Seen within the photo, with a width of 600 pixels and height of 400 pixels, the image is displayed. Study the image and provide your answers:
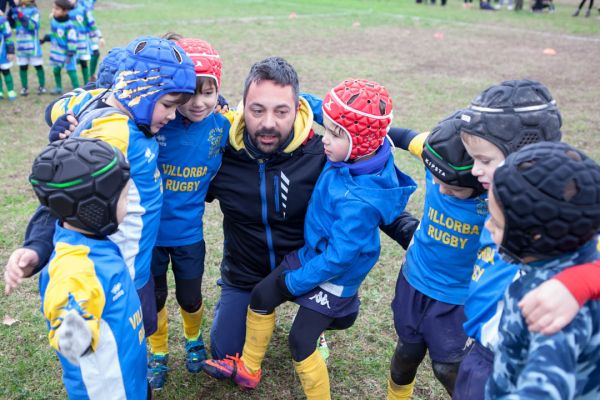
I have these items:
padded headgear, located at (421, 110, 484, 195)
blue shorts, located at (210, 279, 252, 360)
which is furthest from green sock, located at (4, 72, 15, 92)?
padded headgear, located at (421, 110, 484, 195)

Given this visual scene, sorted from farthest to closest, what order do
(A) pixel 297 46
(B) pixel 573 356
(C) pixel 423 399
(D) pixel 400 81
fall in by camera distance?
(A) pixel 297 46
(D) pixel 400 81
(C) pixel 423 399
(B) pixel 573 356

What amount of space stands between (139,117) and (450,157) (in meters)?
1.50

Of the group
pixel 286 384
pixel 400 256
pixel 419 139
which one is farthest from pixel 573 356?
pixel 400 256

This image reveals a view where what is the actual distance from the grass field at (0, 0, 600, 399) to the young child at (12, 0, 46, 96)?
495 millimetres

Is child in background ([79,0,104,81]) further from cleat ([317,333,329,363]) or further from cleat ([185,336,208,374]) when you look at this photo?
cleat ([317,333,329,363])

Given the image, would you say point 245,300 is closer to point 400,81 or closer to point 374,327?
point 374,327

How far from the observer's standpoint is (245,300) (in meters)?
3.62

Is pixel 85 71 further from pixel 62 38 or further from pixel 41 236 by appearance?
pixel 41 236

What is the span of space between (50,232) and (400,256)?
133 inches

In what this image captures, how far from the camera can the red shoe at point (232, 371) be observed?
3349 mm

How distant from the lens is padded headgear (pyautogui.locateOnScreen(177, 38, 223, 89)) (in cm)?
311

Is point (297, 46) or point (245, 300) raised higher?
point (245, 300)

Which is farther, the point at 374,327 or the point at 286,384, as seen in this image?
the point at 374,327

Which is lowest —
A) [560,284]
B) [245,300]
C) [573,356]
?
[245,300]
